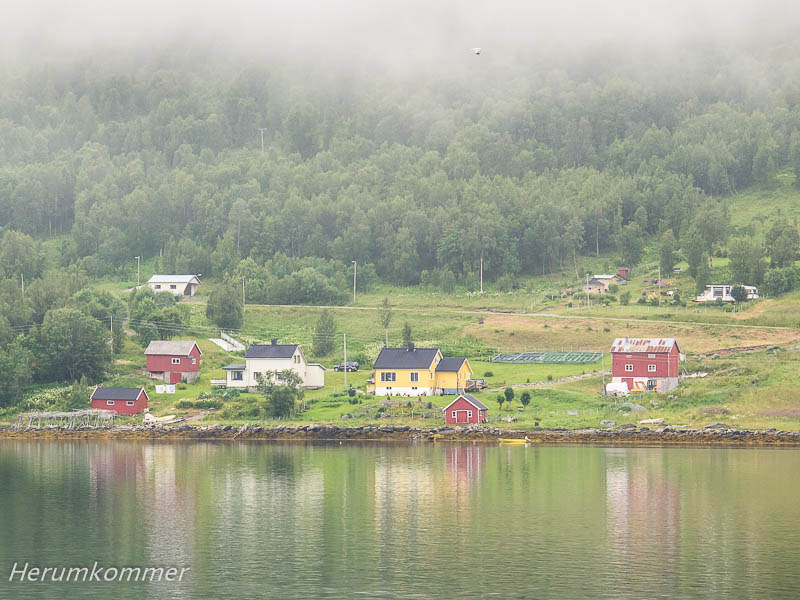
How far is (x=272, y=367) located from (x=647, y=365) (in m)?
30.5

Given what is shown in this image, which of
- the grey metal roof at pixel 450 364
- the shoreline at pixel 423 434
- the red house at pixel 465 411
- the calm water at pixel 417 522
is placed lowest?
the calm water at pixel 417 522

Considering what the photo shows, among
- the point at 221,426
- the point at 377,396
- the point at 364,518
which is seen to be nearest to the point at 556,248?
the point at 377,396

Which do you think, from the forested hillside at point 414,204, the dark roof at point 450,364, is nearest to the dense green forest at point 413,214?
the forested hillside at point 414,204

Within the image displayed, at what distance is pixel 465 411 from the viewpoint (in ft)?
276

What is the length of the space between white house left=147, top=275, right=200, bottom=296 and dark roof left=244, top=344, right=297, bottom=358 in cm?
4863

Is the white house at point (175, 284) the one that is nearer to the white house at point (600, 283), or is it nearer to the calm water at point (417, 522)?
the white house at point (600, 283)

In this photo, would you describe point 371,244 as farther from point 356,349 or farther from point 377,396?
point 377,396

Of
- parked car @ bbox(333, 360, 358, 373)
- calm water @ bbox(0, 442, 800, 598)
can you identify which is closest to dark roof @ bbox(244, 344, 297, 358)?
parked car @ bbox(333, 360, 358, 373)

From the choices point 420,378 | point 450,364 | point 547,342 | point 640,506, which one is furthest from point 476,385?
point 640,506

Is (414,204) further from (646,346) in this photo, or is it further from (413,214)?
(646,346)

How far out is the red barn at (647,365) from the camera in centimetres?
9031

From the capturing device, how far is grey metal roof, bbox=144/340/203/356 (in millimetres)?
100562

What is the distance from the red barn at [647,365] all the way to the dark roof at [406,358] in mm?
14659

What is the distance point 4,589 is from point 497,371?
65.3 metres
